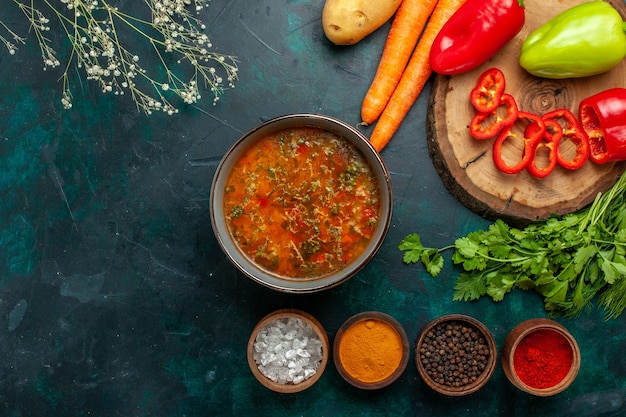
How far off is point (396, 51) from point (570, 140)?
92 centimetres

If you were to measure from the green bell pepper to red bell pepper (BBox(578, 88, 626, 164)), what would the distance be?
142 mm

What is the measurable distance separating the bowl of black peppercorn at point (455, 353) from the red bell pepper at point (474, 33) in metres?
1.18

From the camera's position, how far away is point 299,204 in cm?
274

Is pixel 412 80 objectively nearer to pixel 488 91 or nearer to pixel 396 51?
pixel 396 51

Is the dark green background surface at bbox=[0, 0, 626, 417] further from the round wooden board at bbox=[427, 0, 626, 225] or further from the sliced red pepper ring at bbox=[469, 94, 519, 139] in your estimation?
the sliced red pepper ring at bbox=[469, 94, 519, 139]

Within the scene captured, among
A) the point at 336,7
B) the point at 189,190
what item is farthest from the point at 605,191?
the point at 189,190

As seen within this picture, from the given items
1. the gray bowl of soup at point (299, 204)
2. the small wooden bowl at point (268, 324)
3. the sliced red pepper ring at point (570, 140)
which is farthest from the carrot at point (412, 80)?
the small wooden bowl at point (268, 324)

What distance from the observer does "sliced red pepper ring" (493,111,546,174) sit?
279cm

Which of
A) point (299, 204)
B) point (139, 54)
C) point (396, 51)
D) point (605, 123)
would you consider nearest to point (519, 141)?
point (605, 123)

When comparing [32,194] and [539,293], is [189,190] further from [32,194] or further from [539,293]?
[539,293]

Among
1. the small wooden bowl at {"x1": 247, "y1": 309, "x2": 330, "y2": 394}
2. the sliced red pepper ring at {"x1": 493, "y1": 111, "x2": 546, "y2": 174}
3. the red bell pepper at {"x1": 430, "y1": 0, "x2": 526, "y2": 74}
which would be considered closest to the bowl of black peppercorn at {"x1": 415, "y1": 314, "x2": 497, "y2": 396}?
the small wooden bowl at {"x1": 247, "y1": 309, "x2": 330, "y2": 394}

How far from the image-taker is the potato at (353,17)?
282 centimetres

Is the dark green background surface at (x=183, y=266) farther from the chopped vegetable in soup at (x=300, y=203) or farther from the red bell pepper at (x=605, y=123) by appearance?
the red bell pepper at (x=605, y=123)

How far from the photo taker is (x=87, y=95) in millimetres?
3072
